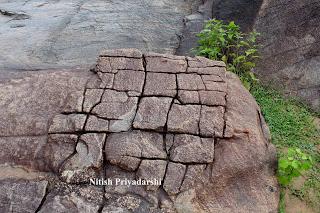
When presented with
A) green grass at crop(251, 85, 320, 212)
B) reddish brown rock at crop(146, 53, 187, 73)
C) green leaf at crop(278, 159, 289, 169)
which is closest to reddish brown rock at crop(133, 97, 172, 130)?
reddish brown rock at crop(146, 53, 187, 73)

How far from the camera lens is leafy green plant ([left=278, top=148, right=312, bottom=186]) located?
2.85 m

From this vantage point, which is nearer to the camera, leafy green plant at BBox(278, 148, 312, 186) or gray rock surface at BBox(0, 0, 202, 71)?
leafy green plant at BBox(278, 148, 312, 186)

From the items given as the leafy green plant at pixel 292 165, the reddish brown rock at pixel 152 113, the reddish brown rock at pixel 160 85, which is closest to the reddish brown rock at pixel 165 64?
the reddish brown rock at pixel 160 85

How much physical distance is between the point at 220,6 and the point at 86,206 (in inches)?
167

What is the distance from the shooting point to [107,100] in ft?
10.6

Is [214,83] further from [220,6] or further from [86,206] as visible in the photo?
[220,6]

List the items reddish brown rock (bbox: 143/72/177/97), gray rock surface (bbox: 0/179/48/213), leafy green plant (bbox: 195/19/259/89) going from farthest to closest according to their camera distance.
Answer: leafy green plant (bbox: 195/19/259/89), reddish brown rock (bbox: 143/72/177/97), gray rock surface (bbox: 0/179/48/213)

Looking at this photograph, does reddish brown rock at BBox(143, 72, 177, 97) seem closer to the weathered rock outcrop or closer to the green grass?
the green grass

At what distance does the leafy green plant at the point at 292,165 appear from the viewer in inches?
112

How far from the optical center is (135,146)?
2924 millimetres

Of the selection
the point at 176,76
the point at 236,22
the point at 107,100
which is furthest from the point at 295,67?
the point at 107,100

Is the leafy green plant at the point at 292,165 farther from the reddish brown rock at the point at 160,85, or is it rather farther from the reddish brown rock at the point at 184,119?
the reddish brown rock at the point at 160,85

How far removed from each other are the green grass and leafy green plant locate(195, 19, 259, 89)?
322mm

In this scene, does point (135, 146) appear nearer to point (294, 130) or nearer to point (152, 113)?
point (152, 113)
